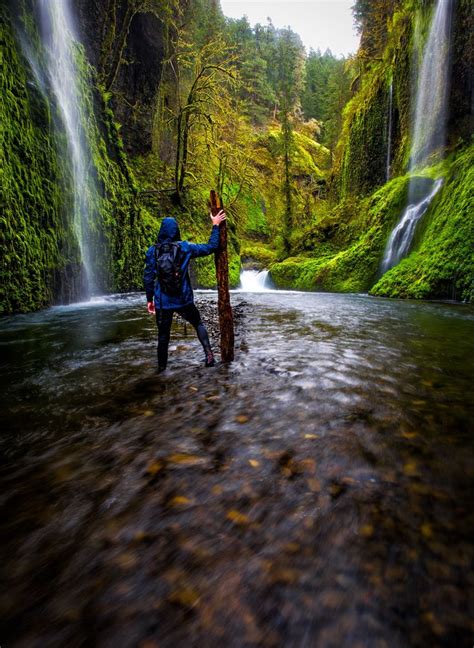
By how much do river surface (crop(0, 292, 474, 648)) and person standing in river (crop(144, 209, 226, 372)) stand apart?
856 millimetres

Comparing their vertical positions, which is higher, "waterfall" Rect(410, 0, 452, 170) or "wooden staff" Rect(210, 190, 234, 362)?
"waterfall" Rect(410, 0, 452, 170)

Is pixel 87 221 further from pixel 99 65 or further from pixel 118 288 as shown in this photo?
pixel 99 65

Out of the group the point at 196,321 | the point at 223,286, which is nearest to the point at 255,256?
the point at 223,286

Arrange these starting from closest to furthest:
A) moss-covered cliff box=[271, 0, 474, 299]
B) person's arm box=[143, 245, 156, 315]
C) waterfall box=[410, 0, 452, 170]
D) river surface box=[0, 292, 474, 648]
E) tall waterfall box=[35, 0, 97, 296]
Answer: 1. river surface box=[0, 292, 474, 648]
2. person's arm box=[143, 245, 156, 315]
3. tall waterfall box=[35, 0, 97, 296]
4. moss-covered cliff box=[271, 0, 474, 299]
5. waterfall box=[410, 0, 452, 170]

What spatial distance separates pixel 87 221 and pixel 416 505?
1432cm

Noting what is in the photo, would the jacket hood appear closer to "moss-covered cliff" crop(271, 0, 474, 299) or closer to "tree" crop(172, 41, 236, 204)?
"moss-covered cliff" crop(271, 0, 474, 299)

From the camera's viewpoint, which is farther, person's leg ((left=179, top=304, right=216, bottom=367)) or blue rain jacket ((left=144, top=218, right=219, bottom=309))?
person's leg ((left=179, top=304, right=216, bottom=367))

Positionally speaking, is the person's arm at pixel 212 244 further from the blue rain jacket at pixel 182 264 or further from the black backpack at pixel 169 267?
the black backpack at pixel 169 267

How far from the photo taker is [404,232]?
15.7 metres

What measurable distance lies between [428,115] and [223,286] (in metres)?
20.4

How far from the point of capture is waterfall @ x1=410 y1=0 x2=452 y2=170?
16.2 metres

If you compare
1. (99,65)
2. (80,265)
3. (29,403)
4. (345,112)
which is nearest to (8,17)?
(80,265)

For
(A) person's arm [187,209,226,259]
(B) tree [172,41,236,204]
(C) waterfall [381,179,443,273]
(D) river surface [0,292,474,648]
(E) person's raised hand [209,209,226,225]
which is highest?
(B) tree [172,41,236,204]

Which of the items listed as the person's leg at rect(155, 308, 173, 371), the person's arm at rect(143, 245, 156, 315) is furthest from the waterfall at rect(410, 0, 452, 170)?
the person's leg at rect(155, 308, 173, 371)
